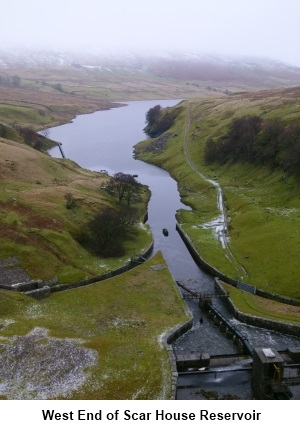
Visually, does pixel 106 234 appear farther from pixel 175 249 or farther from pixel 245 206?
pixel 245 206

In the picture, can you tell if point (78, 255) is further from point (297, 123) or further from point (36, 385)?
point (297, 123)

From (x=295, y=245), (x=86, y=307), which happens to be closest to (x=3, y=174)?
(x=86, y=307)

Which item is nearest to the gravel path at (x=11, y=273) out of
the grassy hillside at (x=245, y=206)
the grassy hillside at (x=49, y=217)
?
the grassy hillside at (x=49, y=217)

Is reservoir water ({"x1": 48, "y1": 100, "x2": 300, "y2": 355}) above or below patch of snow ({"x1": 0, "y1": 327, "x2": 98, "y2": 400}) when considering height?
below

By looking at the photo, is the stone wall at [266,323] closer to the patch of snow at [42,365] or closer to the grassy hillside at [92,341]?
the grassy hillside at [92,341]

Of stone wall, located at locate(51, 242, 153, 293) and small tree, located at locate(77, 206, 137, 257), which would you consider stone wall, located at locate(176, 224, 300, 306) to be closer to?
stone wall, located at locate(51, 242, 153, 293)

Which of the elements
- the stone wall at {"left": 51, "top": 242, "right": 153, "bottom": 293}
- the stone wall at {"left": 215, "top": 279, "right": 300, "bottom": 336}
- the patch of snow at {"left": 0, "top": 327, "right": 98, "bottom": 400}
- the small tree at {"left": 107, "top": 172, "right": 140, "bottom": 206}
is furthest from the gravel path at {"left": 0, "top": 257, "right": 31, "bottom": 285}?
the small tree at {"left": 107, "top": 172, "right": 140, "bottom": 206}
